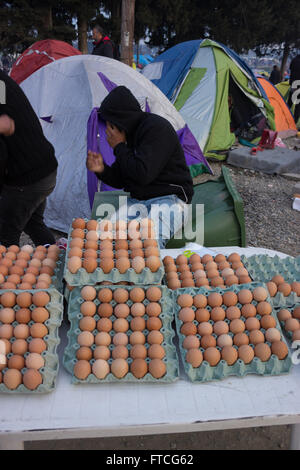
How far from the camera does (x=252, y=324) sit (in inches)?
69.9

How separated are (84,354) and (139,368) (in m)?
0.27

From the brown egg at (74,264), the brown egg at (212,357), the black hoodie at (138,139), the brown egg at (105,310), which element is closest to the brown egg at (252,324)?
the brown egg at (212,357)

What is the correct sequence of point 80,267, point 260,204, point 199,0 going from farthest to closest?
point 199,0 < point 260,204 < point 80,267

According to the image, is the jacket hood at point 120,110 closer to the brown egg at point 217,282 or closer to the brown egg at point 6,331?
the brown egg at point 217,282

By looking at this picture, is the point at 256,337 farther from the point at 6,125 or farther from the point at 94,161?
the point at 6,125

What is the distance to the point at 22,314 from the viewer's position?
166cm

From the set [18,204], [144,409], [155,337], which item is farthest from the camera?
[18,204]

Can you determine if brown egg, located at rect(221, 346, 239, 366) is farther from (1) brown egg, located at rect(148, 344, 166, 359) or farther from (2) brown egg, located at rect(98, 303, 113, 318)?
(2) brown egg, located at rect(98, 303, 113, 318)

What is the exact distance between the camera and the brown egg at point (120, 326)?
1722 millimetres

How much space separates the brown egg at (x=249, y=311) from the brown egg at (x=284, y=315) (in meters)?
0.20

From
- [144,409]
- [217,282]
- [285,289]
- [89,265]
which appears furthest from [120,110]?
[144,409]

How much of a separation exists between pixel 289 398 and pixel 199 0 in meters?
19.2

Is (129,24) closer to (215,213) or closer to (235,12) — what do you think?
(215,213)
